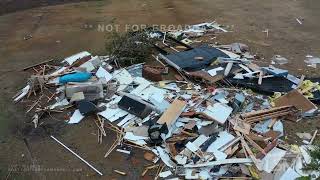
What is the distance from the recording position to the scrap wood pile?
6203 mm

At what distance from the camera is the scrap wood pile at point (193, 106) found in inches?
244

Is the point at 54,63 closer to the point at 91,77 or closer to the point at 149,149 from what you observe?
the point at 91,77

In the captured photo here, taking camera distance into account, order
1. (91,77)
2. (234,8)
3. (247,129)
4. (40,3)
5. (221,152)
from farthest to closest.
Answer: (40,3)
(234,8)
(91,77)
(247,129)
(221,152)

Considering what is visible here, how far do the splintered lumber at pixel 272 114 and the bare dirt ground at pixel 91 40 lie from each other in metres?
0.23

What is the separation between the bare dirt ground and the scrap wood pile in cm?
31

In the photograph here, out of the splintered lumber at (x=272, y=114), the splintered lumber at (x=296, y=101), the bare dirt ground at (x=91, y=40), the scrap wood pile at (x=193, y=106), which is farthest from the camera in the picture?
the splintered lumber at (x=296, y=101)

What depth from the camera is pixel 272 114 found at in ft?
23.3

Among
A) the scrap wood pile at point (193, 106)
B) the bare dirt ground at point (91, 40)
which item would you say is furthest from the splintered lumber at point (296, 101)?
the bare dirt ground at point (91, 40)

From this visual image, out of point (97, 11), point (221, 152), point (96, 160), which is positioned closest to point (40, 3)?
point (97, 11)

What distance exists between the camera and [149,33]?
10336 millimetres

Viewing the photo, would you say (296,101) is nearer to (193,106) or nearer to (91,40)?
(193,106)

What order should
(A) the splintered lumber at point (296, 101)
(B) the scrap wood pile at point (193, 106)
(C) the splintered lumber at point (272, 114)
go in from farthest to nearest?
(A) the splintered lumber at point (296, 101) → (C) the splintered lumber at point (272, 114) → (B) the scrap wood pile at point (193, 106)

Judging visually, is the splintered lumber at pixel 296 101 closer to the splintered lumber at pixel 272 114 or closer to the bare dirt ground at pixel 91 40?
the splintered lumber at pixel 272 114

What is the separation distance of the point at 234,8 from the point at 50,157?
27.9ft
